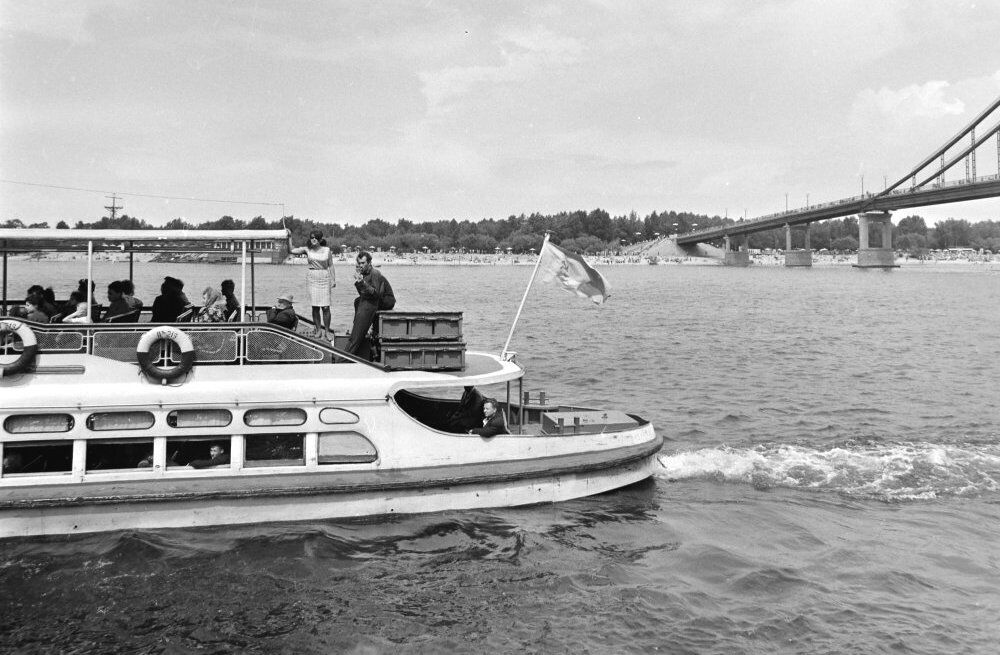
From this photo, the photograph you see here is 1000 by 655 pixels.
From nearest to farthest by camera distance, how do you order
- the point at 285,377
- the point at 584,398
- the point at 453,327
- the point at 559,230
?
the point at 285,377
the point at 453,327
the point at 559,230
the point at 584,398

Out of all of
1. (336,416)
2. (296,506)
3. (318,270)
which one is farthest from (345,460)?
(318,270)

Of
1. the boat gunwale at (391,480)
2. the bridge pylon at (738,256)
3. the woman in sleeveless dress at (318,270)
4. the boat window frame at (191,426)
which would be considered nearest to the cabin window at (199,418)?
the boat window frame at (191,426)

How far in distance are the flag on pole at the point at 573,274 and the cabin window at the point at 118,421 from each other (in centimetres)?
590

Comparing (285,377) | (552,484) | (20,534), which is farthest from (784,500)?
(20,534)

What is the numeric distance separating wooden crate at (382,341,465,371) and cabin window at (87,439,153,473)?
3183 mm

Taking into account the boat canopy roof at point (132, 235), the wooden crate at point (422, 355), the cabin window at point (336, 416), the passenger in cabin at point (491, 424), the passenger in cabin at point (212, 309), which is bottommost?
the passenger in cabin at point (491, 424)

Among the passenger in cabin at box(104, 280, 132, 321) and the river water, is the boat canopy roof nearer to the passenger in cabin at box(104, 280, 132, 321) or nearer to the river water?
the passenger in cabin at box(104, 280, 132, 321)

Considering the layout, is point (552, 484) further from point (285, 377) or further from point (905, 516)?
point (905, 516)

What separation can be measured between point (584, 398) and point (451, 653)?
15537mm

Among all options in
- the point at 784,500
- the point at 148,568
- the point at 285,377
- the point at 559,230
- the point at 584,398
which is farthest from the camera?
the point at 584,398

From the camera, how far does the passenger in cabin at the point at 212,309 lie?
11.6 metres

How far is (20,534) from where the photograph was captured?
10250 mm

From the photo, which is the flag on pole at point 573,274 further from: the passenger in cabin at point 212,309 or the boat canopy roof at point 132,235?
the passenger in cabin at point 212,309

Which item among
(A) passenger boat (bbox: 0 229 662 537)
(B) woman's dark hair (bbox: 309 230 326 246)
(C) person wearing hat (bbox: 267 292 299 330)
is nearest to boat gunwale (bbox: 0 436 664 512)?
(A) passenger boat (bbox: 0 229 662 537)
